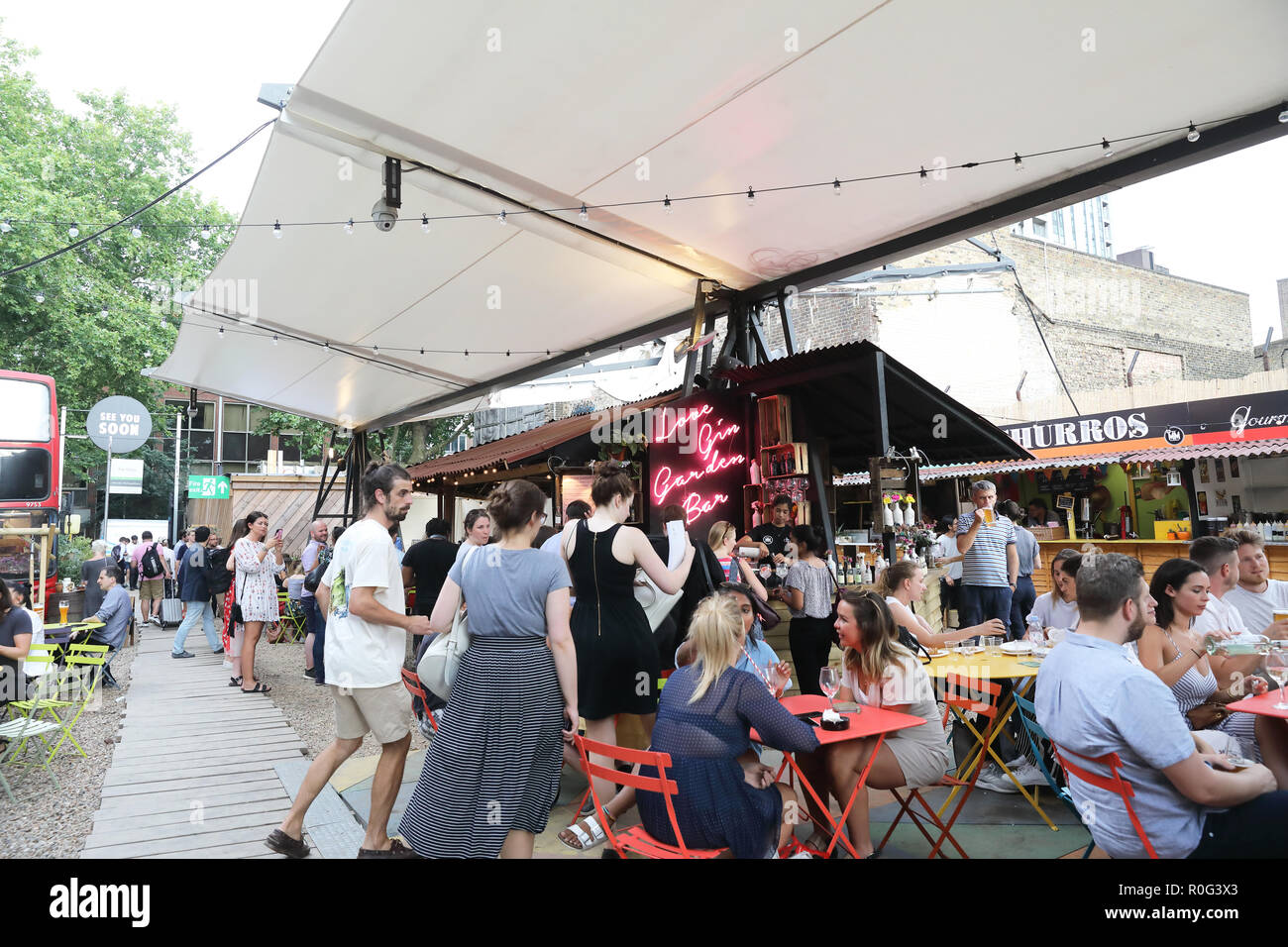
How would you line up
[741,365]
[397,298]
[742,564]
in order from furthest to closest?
1. [397,298]
2. [741,365]
3. [742,564]

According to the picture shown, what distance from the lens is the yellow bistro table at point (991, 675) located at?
3604 millimetres

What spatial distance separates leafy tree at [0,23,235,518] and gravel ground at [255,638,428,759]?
982 centimetres

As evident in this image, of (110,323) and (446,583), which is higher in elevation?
(110,323)

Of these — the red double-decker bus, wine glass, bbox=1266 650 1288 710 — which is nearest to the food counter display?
wine glass, bbox=1266 650 1288 710

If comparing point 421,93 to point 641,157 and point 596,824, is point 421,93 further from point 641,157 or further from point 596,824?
point 596,824

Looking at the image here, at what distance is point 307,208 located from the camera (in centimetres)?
581

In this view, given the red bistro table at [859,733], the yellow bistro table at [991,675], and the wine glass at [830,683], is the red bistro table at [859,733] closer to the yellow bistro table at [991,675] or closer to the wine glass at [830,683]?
the wine glass at [830,683]

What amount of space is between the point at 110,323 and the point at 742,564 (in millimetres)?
19981

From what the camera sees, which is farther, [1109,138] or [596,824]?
[1109,138]

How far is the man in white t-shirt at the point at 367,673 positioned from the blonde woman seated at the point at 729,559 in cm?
227

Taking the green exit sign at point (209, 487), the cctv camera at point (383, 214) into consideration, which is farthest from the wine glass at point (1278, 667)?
the green exit sign at point (209, 487)

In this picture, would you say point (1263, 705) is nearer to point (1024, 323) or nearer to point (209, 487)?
point (1024, 323)
